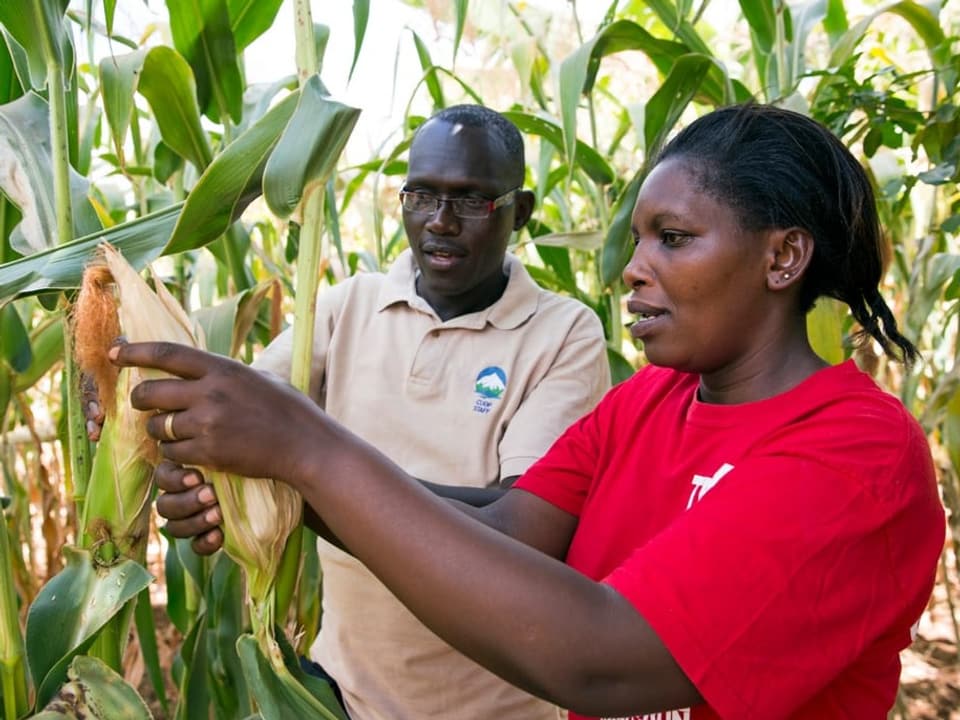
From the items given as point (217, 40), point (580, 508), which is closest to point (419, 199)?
point (217, 40)

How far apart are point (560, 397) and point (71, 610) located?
2.17 ft

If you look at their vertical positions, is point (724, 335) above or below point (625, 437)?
above

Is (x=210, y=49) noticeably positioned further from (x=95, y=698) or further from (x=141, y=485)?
(x=95, y=698)

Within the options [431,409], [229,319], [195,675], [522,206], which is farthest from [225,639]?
[522,206]

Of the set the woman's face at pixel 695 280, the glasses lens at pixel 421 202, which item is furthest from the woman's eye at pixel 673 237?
the glasses lens at pixel 421 202

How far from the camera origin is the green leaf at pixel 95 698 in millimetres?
796

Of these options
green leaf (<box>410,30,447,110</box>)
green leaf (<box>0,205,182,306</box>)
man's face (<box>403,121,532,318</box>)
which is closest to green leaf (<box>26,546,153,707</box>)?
green leaf (<box>0,205,182,306</box>)

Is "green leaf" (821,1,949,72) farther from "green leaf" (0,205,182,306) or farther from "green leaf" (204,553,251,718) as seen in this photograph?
"green leaf" (204,553,251,718)

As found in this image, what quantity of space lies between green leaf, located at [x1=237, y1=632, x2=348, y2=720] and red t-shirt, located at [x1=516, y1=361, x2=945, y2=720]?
0.29 metres

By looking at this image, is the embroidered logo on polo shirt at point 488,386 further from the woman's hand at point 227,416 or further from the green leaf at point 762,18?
the green leaf at point 762,18

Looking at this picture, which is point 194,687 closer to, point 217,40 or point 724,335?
point 217,40

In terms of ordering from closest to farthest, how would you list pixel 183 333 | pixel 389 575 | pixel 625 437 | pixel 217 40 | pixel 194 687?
pixel 389 575 < pixel 183 333 < pixel 625 437 < pixel 217 40 < pixel 194 687

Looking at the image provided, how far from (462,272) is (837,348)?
1.83 feet

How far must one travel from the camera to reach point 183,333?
769mm
